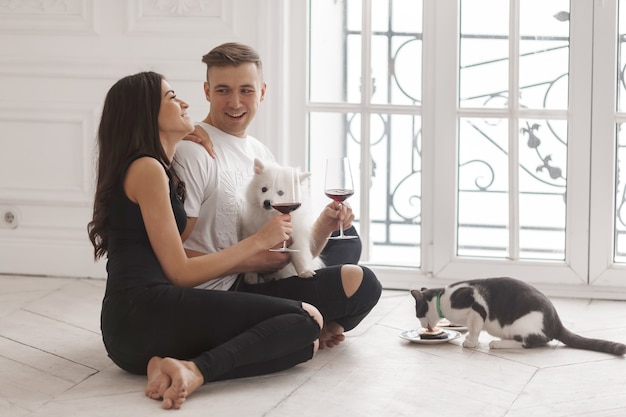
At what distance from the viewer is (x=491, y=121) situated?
406 cm

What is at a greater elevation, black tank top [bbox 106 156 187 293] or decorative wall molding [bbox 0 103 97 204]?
decorative wall molding [bbox 0 103 97 204]

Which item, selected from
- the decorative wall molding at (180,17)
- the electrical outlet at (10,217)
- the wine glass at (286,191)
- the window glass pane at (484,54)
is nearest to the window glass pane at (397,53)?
the window glass pane at (484,54)

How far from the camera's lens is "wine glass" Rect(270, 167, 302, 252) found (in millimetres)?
2762

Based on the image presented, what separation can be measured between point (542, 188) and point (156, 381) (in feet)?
6.58

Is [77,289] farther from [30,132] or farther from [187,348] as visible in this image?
[187,348]

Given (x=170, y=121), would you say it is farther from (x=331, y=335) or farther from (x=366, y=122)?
(x=366, y=122)

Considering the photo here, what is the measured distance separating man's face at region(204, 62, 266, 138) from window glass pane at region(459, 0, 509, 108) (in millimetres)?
1248

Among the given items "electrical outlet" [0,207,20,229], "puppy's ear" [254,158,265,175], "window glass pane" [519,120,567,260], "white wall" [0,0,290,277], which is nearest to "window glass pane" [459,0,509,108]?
"window glass pane" [519,120,567,260]

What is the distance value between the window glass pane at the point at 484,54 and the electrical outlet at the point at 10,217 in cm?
203

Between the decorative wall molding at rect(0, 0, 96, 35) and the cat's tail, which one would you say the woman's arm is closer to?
the cat's tail

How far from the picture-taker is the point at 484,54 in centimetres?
403

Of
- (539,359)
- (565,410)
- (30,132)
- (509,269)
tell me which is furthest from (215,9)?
(565,410)

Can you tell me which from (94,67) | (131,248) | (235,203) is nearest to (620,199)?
(235,203)

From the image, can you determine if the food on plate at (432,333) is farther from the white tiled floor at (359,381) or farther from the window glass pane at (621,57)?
the window glass pane at (621,57)
